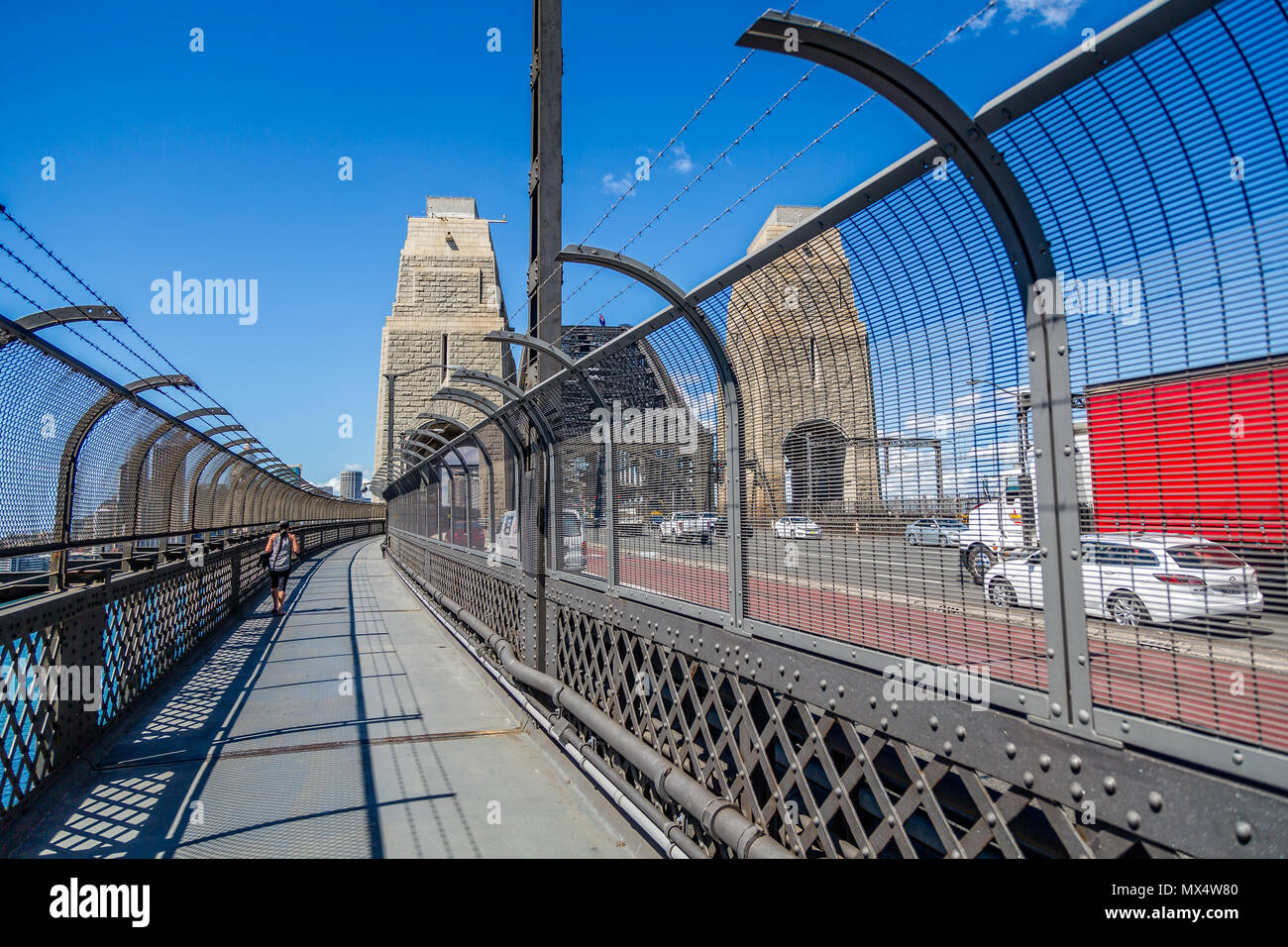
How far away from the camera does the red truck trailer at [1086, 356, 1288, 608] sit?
5.79 feet

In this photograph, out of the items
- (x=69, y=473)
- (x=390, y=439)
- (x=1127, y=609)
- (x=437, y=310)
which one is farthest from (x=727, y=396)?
(x=437, y=310)

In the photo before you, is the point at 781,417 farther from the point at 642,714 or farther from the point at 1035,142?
the point at 642,714

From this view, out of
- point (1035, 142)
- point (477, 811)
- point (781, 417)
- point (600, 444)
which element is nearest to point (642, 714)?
point (477, 811)

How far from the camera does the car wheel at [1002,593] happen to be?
2.40 meters

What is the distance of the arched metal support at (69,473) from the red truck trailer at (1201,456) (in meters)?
6.25

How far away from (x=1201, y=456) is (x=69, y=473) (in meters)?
6.93

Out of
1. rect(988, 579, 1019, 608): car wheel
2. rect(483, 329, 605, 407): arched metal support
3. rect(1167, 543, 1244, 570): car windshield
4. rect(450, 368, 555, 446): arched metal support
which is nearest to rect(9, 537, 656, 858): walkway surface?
rect(450, 368, 555, 446): arched metal support

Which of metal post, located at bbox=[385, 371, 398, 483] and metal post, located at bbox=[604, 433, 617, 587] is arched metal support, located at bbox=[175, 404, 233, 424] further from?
metal post, located at bbox=[385, 371, 398, 483]

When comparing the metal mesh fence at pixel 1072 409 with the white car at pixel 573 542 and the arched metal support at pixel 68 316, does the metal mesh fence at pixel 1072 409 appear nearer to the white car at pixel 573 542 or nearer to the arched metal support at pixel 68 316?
the white car at pixel 573 542

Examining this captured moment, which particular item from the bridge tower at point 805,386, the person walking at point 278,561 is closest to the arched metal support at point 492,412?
the bridge tower at point 805,386

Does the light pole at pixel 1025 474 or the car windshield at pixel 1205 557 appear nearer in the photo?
the car windshield at pixel 1205 557

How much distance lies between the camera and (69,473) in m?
5.94
